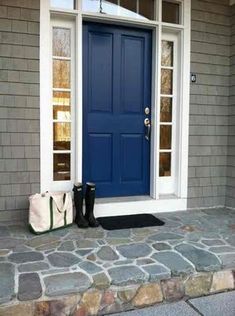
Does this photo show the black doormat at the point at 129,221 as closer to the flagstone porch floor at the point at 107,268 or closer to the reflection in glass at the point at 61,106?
the flagstone porch floor at the point at 107,268

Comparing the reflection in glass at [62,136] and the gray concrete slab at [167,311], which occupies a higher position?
the reflection in glass at [62,136]

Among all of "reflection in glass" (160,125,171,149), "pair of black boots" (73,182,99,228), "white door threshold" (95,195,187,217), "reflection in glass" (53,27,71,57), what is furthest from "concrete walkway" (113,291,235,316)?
"reflection in glass" (53,27,71,57)

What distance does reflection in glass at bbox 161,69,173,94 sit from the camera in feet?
12.7

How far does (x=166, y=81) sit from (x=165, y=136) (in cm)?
62

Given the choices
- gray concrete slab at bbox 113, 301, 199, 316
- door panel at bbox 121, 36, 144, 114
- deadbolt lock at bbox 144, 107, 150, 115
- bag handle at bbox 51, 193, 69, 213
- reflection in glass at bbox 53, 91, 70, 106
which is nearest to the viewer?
gray concrete slab at bbox 113, 301, 199, 316

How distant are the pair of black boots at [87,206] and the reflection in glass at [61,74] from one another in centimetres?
104

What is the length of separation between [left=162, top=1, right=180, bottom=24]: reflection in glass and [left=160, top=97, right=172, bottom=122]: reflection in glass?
0.85 m

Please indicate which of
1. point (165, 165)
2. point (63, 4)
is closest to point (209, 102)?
point (165, 165)

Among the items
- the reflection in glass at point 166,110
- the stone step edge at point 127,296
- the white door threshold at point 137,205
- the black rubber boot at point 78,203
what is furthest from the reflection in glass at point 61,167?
the stone step edge at point 127,296

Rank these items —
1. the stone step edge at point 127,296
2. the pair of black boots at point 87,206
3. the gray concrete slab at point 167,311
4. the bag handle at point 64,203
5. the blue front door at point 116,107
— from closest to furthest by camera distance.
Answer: the stone step edge at point 127,296
the gray concrete slab at point 167,311
the bag handle at point 64,203
the pair of black boots at point 87,206
the blue front door at point 116,107

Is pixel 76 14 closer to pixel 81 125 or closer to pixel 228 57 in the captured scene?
pixel 81 125

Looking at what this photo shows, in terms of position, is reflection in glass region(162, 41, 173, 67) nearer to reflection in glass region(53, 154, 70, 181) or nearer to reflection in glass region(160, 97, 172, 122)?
reflection in glass region(160, 97, 172, 122)

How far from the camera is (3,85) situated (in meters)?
3.20

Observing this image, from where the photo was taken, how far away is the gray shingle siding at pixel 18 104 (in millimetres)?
3195
